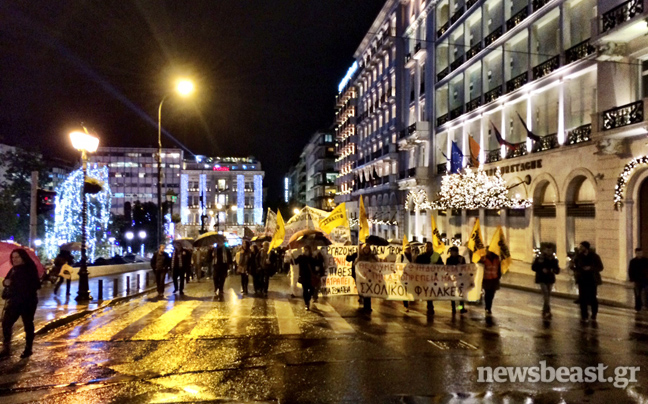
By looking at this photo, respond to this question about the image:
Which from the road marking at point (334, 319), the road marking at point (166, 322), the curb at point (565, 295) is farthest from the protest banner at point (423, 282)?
the curb at point (565, 295)

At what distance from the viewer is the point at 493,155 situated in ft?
112

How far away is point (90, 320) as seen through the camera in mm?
13148

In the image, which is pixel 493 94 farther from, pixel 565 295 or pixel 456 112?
pixel 565 295

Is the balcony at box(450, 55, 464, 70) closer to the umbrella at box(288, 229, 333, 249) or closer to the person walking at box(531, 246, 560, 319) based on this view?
the umbrella at box(288, 229, 333, 249)

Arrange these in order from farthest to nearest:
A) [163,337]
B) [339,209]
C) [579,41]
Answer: [579,41] → [339,209] → [163,337]

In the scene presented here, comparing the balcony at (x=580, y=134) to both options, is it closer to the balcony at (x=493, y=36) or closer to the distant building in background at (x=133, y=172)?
the balcony at (x=493, y=36)

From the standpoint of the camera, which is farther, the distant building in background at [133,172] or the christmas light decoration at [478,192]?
the distant building in background at [133,172]

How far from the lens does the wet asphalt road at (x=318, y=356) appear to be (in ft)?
21.9

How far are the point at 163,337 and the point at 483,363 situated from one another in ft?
19.7

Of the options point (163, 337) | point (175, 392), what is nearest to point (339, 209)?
point (163, 337)

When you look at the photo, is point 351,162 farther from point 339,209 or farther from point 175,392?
point 175,392

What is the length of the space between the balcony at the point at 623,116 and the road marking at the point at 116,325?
18.8 m

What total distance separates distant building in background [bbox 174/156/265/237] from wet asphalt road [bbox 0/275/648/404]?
105278mm

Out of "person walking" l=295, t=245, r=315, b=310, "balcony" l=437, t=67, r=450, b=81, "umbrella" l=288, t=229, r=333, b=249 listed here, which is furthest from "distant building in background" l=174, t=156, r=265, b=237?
"person walking" l=295, t=245, r=315, b=310
